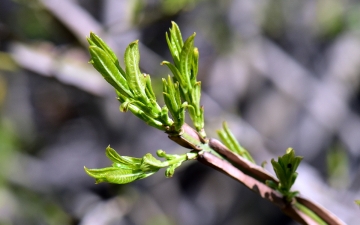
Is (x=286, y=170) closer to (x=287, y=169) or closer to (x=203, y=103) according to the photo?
(x=287, y=169)

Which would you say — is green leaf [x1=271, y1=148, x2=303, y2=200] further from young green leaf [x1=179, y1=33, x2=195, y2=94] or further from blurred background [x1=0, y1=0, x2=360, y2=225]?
blurred background [x1=0, y1=0, x2=360, y2=225]

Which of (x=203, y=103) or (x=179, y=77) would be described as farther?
(x=203, y=103)

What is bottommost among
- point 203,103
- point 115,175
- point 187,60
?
point 115,175

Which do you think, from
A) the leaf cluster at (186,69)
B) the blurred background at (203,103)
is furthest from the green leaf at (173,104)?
the blurred background at (203,103)

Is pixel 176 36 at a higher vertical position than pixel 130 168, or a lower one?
higher

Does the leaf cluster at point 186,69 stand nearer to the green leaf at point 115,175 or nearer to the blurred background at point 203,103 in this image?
the green leaf at point 115,175

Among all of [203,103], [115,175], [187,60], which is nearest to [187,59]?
[187,60]

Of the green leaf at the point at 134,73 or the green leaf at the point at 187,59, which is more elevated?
the green leaf at the point at 187,59
